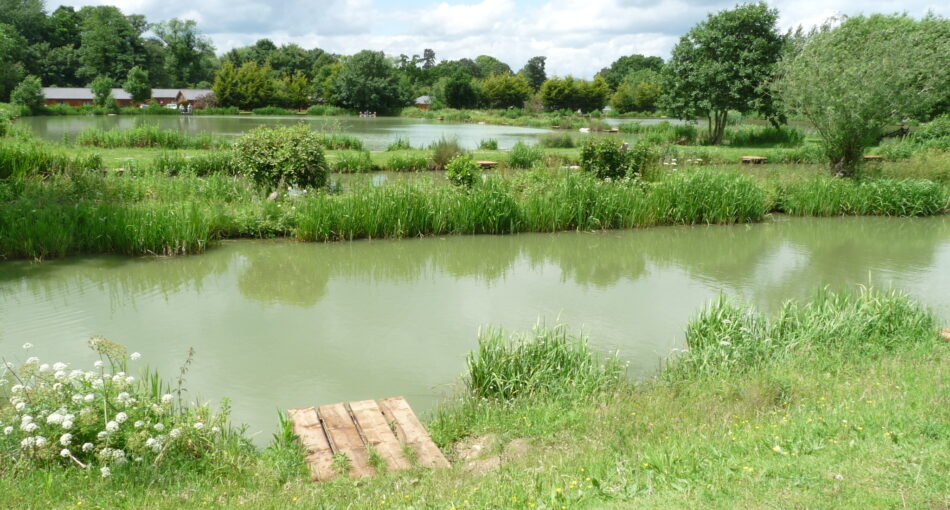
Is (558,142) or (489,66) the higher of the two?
(489,66)

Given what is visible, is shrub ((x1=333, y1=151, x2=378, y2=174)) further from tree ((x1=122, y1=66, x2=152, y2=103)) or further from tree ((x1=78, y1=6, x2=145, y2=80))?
tree ((x1=78, y1=6, x2=145, y2=80))

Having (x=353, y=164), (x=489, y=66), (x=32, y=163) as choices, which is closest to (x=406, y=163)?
→ (x=353, y=164)

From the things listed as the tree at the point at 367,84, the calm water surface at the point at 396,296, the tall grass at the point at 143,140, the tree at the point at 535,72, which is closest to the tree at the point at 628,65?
the tree at the point at 535,72

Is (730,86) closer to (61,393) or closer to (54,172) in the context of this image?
(54,172)

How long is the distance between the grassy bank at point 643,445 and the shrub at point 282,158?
8.66m

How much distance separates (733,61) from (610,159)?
1297cm

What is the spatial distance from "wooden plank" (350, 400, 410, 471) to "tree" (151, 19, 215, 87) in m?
90.9

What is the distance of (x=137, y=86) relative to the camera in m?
68.0

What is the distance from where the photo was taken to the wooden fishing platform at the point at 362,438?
4.39m

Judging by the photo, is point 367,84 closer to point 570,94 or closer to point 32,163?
point 570,94

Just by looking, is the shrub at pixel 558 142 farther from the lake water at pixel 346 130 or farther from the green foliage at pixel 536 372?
the green foliage at pixel 536 372

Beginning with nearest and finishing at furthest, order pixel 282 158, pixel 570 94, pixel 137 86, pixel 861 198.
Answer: pixel 282 158, pixel 861 198, pixel 137 86, pixel 570 94

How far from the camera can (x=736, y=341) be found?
6500 mm

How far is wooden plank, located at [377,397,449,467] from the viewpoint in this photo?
14.7ft
